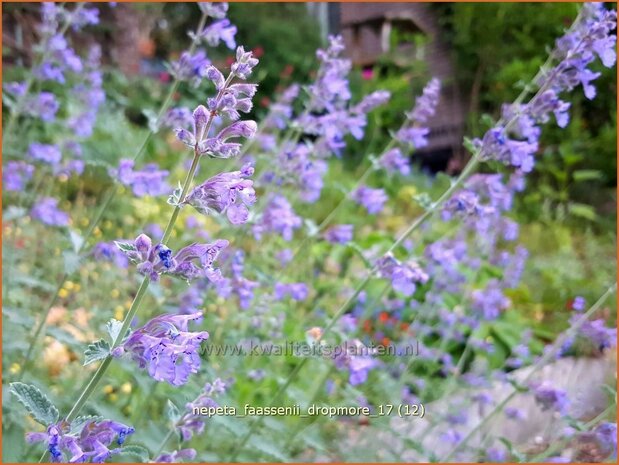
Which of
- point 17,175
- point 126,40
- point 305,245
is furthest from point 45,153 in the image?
point 126,40

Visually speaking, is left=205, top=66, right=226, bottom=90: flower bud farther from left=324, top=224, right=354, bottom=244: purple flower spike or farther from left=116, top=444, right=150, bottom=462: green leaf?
left=324, top=224, right=354, bottom=244: purple flower spike

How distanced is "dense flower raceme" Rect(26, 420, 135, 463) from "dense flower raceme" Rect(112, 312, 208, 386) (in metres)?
0.13

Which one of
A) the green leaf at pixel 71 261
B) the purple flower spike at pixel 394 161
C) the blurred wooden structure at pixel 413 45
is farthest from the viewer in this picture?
the blurred wooden structure at pixel 413 45

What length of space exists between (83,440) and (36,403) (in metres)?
0.12

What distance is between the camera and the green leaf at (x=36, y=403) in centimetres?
122

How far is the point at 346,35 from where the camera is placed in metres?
10.2

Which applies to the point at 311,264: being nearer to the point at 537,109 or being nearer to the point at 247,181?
the point at 537,109

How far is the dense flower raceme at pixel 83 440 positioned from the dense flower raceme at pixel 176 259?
0.32 metres

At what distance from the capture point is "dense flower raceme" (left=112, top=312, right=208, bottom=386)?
124 cm

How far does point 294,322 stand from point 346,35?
717 centimetres

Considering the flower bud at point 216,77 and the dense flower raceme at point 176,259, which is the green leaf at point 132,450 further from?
the flower bud at point 216,77

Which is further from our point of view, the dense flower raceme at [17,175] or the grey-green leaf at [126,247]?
the dense flower raceme at [17,175]

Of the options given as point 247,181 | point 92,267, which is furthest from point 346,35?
point 247,181

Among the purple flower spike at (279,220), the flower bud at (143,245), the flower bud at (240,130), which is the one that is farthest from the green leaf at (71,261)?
the flower bud at (240,130)
